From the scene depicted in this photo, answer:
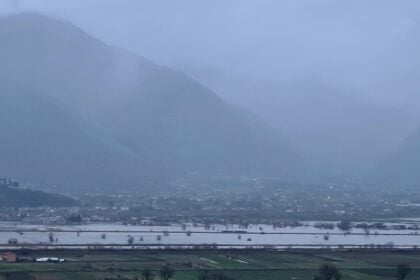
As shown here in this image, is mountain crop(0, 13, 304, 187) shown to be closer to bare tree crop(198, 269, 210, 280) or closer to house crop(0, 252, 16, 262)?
house crop(0, 252, 16, 262)

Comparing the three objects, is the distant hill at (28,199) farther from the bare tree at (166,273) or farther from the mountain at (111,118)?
the bare tree at (166,273)

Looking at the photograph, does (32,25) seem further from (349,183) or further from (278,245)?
(278,245)

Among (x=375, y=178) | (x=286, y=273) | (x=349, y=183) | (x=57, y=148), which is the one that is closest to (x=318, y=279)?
(x=286, y=273)

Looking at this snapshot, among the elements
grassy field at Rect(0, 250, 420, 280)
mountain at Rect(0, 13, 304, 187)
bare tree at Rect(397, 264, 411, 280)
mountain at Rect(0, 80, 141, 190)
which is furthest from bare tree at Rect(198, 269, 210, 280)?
mountain at Rect(0, 13, 304, 187)

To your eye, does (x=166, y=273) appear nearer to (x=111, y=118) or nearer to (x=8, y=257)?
(x=8, y=257)

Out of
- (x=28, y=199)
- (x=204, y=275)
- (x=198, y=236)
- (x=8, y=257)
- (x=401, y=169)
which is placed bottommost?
(x=204, y=275)

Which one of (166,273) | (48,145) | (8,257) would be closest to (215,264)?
(166,273)
